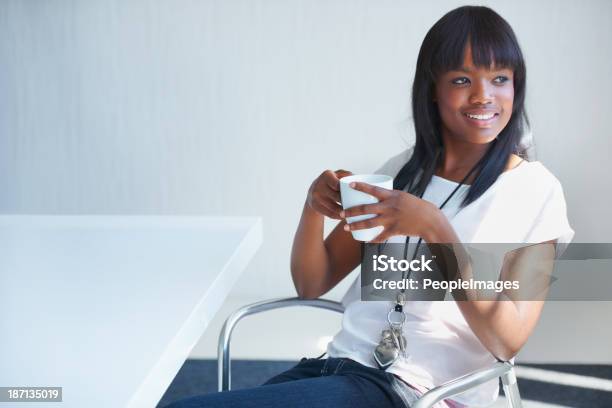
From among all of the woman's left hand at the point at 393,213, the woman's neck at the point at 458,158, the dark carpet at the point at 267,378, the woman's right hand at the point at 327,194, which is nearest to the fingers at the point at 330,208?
the woman's right hand at the point at 327,194

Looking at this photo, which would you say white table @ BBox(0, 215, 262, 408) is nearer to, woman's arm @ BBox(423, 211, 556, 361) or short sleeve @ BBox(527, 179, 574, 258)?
woman's arm @ BBox(423, 211, 556, 361)

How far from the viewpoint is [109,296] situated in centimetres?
86

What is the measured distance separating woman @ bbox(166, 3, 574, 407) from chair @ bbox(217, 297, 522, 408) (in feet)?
0.11

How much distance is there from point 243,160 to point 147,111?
0.40 m

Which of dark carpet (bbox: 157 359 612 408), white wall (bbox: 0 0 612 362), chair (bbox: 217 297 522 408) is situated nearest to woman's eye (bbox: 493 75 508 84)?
chair (bbox: 217 297 522 408)

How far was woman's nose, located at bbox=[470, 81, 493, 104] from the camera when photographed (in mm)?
1033

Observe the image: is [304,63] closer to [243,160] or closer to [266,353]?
[243,160]

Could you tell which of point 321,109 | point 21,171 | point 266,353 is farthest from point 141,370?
point 21,171

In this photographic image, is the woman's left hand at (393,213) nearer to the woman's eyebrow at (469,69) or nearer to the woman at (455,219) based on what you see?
the woman at (455,219)

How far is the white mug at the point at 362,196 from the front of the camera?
0.86 m

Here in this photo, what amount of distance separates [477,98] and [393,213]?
0.26 m

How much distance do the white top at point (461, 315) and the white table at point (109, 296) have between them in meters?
0.20

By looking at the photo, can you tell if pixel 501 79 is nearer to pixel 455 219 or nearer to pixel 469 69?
pixel 469 69

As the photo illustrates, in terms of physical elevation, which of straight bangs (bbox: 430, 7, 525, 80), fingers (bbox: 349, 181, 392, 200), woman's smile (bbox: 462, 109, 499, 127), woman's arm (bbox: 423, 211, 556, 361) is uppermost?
straight bangs (bbox: 430, 7, 525, 80)
